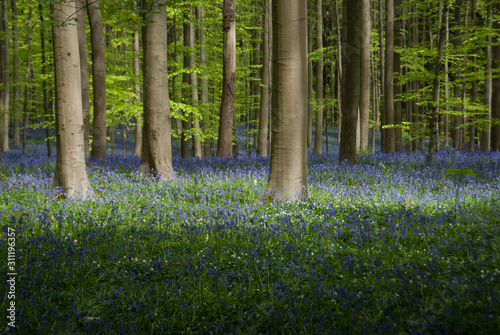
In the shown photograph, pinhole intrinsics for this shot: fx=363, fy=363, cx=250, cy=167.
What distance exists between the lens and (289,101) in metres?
6.07

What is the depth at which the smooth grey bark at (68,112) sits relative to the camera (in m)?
6.30

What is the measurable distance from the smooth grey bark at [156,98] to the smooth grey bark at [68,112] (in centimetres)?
187

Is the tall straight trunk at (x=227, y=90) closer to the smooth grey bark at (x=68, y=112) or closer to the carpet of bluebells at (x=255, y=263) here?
the carpet of bluebells at (x=255, y=263)

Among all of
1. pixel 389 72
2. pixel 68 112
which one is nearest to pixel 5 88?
pixel 68 112

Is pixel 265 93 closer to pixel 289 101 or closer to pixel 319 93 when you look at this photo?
pixel 319 93

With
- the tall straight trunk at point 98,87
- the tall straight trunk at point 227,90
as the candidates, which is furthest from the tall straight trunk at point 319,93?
the tall straight trunk at point 98,87

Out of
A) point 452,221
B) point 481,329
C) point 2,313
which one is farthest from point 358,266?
point 2,313

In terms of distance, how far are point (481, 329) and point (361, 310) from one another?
88cm

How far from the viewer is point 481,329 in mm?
2227

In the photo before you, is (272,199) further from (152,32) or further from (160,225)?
(152,32)

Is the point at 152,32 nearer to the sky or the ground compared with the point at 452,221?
nearer to the sky

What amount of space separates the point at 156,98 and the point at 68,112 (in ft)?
7.25

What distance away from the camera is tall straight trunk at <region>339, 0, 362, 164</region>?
9.80 meters

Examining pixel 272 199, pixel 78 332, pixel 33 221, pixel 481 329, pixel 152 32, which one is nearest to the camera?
pixel 481 329
